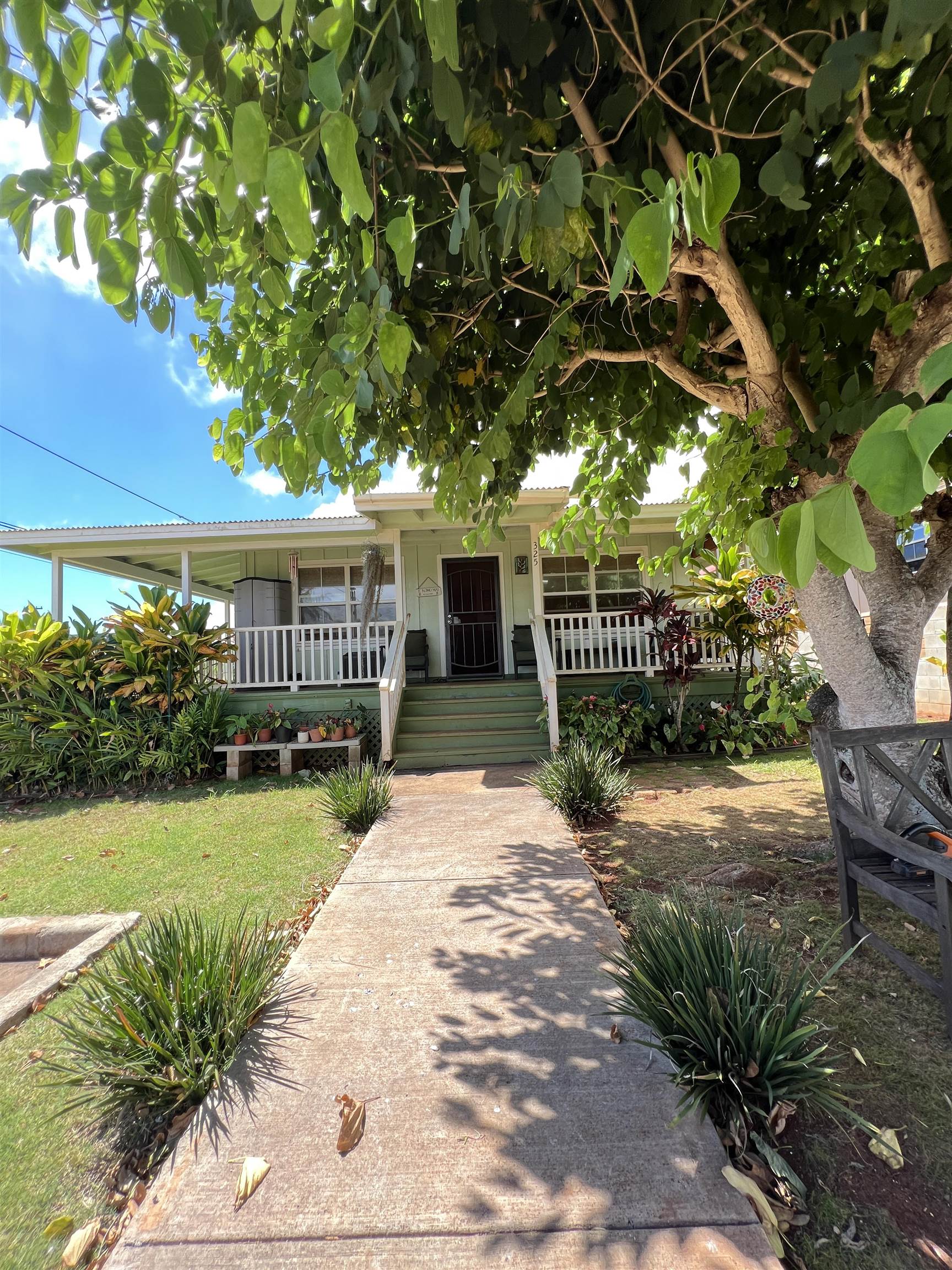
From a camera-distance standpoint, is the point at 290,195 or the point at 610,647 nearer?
the point at 290,195

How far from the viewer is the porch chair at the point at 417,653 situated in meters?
10.4

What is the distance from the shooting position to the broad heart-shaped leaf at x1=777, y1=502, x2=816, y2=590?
2.72ft

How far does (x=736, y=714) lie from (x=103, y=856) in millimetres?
7294

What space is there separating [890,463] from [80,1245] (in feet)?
8.18

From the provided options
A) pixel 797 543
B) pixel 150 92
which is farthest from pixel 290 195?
pixel 797 543

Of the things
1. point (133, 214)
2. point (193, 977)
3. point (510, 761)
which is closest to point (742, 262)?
point (133, 214)

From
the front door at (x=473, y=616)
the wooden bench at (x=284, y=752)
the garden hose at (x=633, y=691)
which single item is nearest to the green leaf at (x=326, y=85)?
the wooden bench at (x=284, y=752)

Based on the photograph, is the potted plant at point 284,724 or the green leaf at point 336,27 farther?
the potted plant at point 284,724

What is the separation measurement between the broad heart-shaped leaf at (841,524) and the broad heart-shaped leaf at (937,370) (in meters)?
0.15

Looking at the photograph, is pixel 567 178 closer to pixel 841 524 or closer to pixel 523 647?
pixel 841 524

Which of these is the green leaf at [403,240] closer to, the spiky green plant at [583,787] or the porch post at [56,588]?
the spiky green plant at [583,787]

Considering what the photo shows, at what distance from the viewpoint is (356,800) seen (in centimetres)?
512

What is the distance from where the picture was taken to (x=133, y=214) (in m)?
1.29

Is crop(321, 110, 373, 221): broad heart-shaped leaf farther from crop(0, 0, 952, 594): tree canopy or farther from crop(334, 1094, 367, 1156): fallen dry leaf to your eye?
crop(334, 1094, 367, 1156): fallen dry leaf
